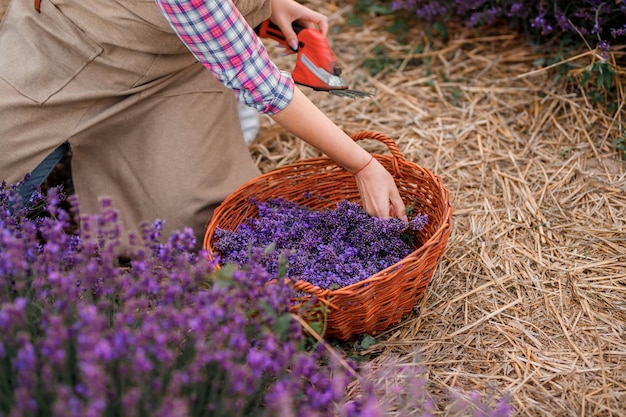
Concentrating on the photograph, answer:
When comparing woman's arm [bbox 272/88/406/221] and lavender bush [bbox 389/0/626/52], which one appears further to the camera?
lavender bush [bbox 389/0/626/52]

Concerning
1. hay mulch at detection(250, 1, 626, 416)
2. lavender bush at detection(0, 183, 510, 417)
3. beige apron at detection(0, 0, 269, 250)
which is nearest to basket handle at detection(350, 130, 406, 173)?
hay mulch at detection(250, 1, 626, 416)

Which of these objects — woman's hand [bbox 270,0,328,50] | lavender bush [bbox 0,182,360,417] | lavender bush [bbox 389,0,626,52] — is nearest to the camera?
lavender bush [bbox 0,182,360,417]

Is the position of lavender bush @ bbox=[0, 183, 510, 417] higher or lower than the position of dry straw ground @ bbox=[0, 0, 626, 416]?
higher

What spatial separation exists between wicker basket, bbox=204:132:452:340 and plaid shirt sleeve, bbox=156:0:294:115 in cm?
36

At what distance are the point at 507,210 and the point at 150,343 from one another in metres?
1.27

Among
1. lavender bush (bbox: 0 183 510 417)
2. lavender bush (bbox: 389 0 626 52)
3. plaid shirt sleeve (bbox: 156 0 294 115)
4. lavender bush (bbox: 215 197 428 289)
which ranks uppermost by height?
plaid shirt sleeve (bbox: 156 0 294 115)

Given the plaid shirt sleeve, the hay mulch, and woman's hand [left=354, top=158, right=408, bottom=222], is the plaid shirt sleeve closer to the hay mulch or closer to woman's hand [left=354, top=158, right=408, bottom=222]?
woman's hand [left=354, top=158, right=408, bottom=222]

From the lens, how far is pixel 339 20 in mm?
2896

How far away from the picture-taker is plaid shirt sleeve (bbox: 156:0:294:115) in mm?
1345

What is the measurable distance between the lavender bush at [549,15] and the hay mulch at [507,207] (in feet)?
0.24

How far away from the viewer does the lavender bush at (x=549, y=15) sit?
2.11 meters

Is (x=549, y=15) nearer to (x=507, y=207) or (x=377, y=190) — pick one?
(x=507, y=207)

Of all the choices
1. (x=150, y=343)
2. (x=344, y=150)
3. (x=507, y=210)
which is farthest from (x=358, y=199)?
(x=150, y=343)

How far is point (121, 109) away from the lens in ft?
5.78
